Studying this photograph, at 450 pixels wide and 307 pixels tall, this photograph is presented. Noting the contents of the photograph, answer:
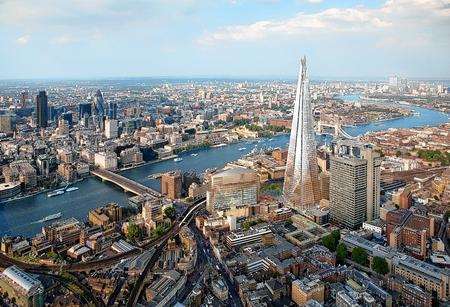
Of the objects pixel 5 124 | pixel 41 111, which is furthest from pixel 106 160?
pixel 41 111

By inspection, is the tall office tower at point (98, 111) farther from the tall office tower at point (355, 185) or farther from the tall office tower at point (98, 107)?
the tall office tower at point (355, 185)

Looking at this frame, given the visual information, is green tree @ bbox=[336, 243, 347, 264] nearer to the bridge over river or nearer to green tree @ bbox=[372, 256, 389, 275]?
green tree @ bbox=[372, 256, 389, 275]

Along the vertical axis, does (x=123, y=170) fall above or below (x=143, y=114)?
below

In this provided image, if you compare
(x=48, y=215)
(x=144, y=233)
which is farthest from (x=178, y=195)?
(x=48, y=215)

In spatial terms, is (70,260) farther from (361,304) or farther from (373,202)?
(373,202)

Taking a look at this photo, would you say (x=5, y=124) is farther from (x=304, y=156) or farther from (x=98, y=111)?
(x=304, y=156)

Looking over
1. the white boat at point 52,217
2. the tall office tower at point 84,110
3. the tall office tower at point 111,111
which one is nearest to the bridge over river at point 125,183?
the white boat at point 52,217
